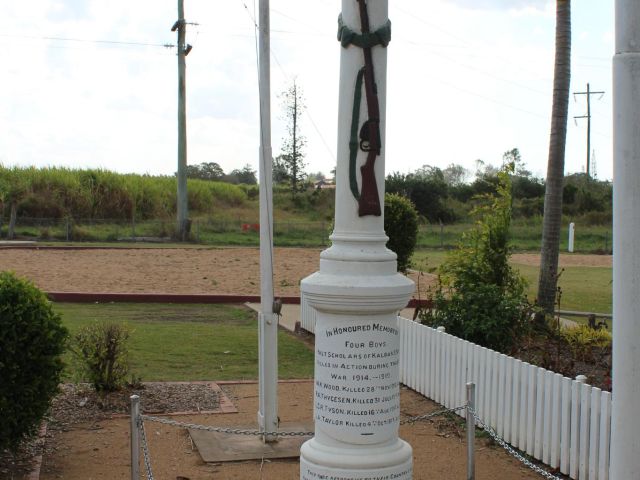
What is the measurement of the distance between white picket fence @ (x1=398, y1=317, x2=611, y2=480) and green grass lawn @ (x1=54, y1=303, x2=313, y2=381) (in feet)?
7.90

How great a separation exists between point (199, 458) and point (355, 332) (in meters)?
3.31

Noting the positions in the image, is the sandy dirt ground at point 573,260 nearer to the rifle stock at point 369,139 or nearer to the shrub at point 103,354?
the shrub at point 103,354

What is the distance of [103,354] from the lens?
30.3 feet

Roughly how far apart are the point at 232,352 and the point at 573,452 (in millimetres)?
6852

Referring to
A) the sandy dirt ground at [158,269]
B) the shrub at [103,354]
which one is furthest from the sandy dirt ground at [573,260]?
the shrub at [103,354]

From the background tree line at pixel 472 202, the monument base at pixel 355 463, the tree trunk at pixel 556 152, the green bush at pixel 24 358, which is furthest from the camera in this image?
the background tree line at pixel 472 202

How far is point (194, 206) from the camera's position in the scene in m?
55.9

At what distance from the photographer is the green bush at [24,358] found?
6688mm

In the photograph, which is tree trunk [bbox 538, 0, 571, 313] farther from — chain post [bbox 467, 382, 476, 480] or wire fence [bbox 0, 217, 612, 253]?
wire fence [bbox 0, 217, 612, 253]

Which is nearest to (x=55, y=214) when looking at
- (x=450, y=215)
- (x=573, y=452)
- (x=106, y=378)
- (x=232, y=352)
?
(x=450, y=215)

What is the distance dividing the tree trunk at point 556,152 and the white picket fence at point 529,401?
4.27 metres

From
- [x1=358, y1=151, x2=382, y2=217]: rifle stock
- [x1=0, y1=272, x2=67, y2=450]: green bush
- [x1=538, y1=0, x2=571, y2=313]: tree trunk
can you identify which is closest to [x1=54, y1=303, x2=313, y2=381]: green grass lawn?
[x1=0, y1=272, x2=67, y2=450]: green bush

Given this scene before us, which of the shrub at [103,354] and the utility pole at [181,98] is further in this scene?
the utility pole at [181,98]

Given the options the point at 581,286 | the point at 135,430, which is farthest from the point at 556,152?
the point at 581,286
